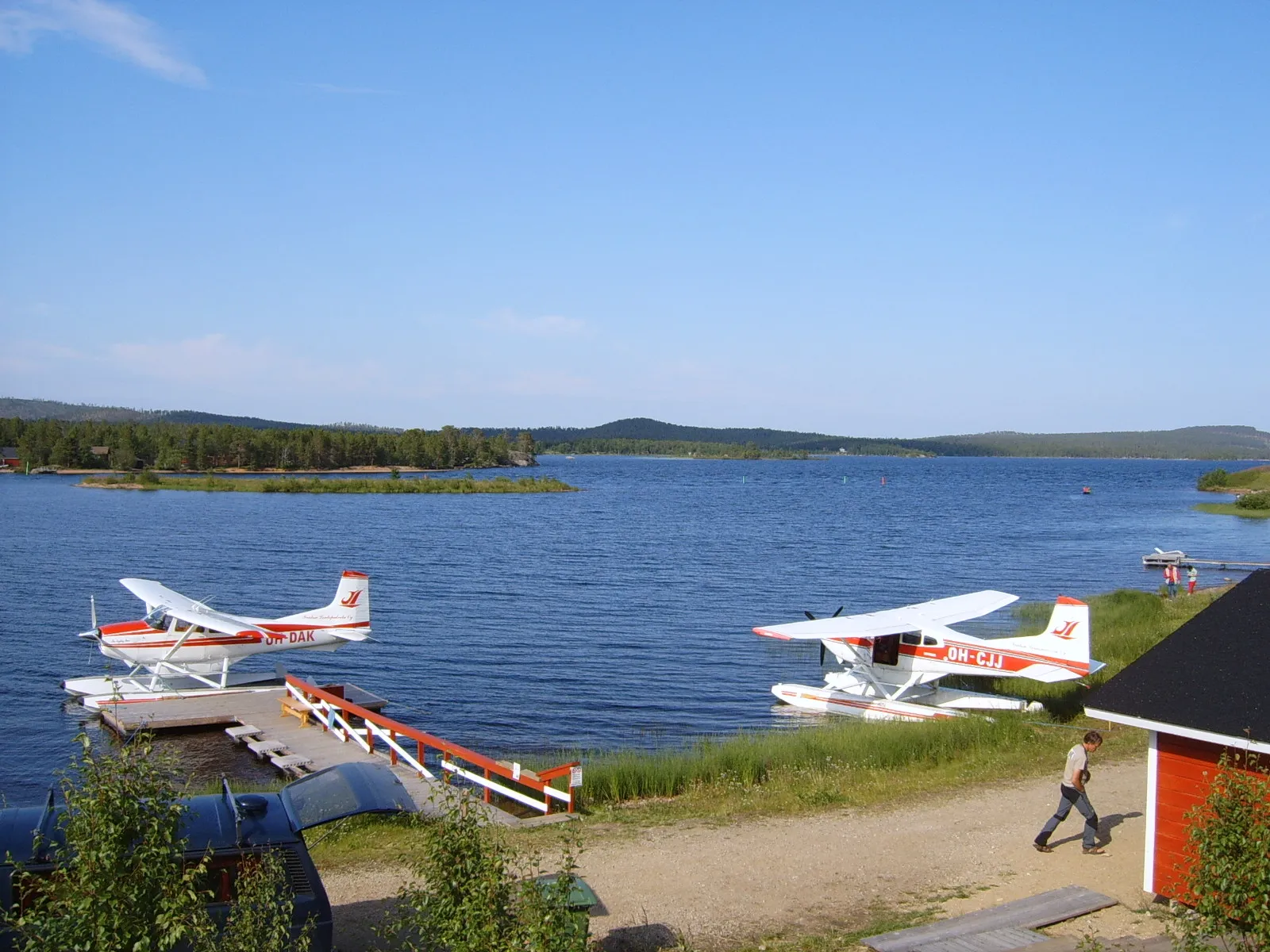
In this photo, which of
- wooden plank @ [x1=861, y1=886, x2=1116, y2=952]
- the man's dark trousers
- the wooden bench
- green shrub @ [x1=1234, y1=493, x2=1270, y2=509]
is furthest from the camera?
green shrub @ [x1=1234, y1=493, x2=1270, y2=509]

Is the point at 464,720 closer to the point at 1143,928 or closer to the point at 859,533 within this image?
the point at 1143,928

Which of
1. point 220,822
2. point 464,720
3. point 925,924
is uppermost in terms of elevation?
point 220,822

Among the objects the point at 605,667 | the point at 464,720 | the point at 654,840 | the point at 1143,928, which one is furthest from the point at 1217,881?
the point at 605,667

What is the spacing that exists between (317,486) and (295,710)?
279 feet

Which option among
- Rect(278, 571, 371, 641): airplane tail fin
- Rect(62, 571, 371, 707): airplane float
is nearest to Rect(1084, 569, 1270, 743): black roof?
Rect(278, 571, 371, 641): airplane tail fin

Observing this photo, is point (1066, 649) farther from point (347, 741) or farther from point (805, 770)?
point (347, 741)

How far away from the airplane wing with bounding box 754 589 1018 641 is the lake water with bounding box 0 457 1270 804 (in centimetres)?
218

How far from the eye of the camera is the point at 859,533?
63.9 metres

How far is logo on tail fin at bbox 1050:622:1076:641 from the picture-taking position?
749 inches

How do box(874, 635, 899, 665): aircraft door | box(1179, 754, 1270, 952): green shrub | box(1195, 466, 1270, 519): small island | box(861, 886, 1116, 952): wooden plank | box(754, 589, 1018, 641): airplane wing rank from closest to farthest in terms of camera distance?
box(1179, 754, 1270, 952): green shrub → box(861, 886, 1116, 952): wooden plank → box(754, 589, 1018, 641): airplane wing → box(874, 635, 899, 665): aircraft door → box(1195, 466, 1270, 519): small island

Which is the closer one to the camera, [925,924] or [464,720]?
[925,924]

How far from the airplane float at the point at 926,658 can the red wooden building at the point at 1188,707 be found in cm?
967

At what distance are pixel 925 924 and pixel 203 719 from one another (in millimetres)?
14884

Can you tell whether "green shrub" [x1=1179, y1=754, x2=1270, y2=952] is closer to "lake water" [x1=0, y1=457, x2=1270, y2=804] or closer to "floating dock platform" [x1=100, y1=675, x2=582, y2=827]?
"floating dock platform" [x1=100, y1=675, x2=582, y2=827]
